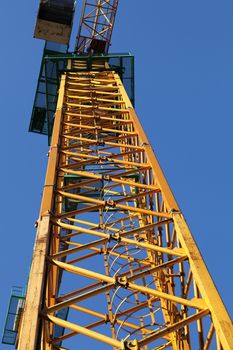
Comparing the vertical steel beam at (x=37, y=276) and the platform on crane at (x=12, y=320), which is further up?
the platform on crane at (x=12, y=320)

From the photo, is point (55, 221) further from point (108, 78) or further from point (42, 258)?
point (108, 78)

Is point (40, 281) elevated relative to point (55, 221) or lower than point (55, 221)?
lower

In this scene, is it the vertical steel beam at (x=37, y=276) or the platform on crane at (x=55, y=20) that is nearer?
the vertical steel beam at (x=37, y=276)

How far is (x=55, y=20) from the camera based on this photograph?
27484mm

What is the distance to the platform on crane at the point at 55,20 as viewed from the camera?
88.6 feet

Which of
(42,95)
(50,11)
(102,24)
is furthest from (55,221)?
(102,24)

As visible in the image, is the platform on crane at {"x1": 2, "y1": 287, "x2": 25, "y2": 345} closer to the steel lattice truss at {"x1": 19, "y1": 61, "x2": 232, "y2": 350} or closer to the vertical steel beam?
the steel lattice truss at {"x1": 19, "y1": 61, "x2": 232, "y2": 350}

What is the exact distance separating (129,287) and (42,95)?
19.1 m

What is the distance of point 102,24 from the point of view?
111 ft

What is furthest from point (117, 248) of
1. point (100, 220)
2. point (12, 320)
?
point (12, 320)

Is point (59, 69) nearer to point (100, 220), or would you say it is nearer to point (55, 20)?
point (55, 20)

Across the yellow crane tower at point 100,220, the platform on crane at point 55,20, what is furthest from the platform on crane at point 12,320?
the platform on crane at point 55,20

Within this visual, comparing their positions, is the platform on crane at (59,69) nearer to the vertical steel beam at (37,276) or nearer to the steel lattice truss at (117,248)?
the steel lattice truss at (117,248)

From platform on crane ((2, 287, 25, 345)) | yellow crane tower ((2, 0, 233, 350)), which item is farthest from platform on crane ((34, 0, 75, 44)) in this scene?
platform on crane ((2, 287, 25, 345))
